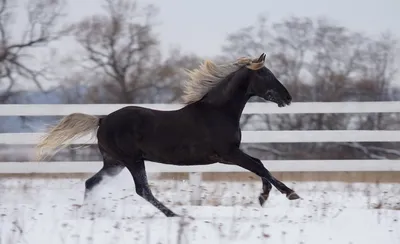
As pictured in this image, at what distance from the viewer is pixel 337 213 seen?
518 centimetres

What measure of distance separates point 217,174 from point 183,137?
356 cm

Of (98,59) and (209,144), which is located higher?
(98,59)

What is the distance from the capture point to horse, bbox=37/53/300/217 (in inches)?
220

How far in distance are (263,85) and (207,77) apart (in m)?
0.51

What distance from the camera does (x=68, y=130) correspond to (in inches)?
242

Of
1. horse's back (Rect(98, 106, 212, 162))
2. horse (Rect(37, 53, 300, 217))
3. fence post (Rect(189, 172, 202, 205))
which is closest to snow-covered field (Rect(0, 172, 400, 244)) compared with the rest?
fence post (Rect(189, 172, 202, 205))

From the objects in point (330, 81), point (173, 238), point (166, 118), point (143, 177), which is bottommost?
point (173, 238)

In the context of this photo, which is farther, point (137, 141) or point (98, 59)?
point (98, 59)

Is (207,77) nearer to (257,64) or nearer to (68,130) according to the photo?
(257,64)

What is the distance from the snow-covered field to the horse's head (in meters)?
0.95

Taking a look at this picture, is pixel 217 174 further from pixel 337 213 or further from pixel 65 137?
pixel 337 213

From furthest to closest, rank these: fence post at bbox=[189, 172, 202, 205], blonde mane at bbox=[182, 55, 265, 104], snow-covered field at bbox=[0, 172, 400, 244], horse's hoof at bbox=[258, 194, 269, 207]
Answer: fence post at bbox=[189, 172, 202, 205] < blonde mane at bbox=[182, 55, 265, 104] < horse's hoof at bbox=[258, 194, 269, 207] < snow-covered field at bbox=[0, 172, 400, 244]

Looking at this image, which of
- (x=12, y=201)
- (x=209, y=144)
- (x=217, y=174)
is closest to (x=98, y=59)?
(x=217, y=174)

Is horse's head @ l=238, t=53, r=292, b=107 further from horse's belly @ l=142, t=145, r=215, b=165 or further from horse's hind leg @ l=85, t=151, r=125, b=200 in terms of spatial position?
horse's hind leg @ l=85, t=151, r=125, b=200
